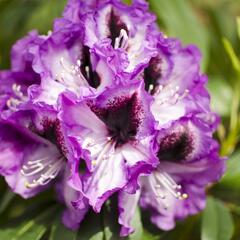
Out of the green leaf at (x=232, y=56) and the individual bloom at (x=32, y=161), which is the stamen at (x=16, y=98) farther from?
the green leaf at (x=232, y=56)

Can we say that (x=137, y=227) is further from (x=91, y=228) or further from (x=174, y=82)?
(x=174, y=82)

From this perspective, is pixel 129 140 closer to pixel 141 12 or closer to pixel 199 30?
pixel 141 12

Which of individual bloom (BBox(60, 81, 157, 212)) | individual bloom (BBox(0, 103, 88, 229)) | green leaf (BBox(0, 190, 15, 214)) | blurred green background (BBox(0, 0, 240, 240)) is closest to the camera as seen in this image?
individual bloom (BBox(60, 81, 157, 212))

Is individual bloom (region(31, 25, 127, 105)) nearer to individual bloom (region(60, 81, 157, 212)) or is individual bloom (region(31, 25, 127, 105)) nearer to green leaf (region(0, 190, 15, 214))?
individual bloom (region(60, 81, 157, 212))

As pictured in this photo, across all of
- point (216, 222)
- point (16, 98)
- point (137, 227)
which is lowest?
point (216, 222)

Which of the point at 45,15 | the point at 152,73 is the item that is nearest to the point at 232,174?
the point at 152,73

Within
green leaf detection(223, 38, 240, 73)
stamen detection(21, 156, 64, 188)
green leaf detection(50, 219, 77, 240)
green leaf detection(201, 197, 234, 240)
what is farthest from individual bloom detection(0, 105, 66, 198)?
green leaf detection(223, 38, 240, 73)

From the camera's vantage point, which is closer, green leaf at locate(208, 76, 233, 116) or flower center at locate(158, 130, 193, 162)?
flower center at locate(158, 130, 193, 162)
